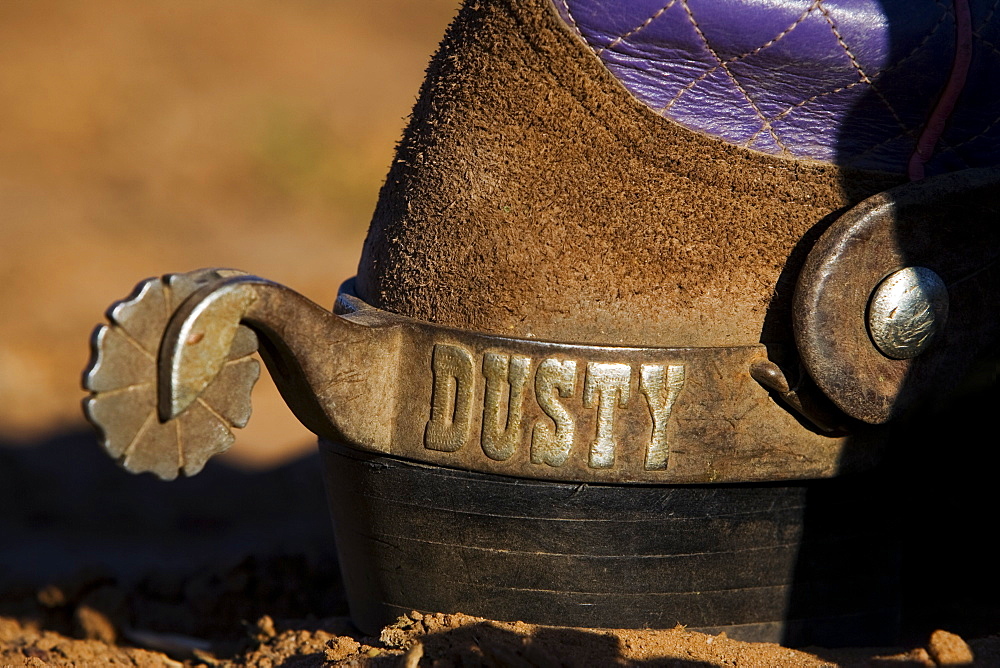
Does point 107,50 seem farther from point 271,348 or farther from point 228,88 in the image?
point 271,348

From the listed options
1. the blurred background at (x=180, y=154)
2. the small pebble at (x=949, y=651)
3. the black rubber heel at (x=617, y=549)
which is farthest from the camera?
the blurred background at (x=180, y=154)

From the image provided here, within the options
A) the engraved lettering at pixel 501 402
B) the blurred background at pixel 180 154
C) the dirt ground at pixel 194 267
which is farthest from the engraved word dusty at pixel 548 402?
the blurred background at pixel 180 154

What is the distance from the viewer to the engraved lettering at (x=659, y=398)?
1532 mm

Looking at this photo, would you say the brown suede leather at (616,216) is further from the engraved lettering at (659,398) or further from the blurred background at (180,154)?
the blurred background at (180,154)

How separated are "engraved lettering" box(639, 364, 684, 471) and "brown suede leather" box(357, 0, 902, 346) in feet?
0.16

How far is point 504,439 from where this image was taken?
1.54m

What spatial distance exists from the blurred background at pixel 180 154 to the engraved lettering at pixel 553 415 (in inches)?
88.7

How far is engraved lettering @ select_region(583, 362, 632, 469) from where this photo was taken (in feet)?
5.00

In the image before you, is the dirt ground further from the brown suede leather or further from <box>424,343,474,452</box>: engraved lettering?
the brown suede leather

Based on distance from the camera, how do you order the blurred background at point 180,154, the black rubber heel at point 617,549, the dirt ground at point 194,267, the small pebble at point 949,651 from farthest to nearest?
the blurred background at point 180,154, the dirt ground at point 194,267, the black rubber heel at point 617,549, the small pebble at point 949,651

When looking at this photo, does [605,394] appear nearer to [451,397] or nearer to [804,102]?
[451,397]

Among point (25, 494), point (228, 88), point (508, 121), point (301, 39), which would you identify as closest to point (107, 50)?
point (228, 88)

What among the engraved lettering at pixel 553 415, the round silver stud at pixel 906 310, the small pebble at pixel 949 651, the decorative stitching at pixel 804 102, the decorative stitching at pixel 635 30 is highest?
the decorative stitching at pixel 635 30

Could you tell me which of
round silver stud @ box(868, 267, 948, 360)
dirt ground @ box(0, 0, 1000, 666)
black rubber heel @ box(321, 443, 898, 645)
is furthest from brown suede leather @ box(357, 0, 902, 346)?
dirt ground @ box(0, 0, 1000, 666)
